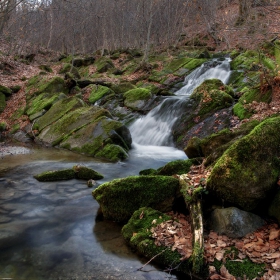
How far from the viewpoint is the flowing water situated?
4.14m

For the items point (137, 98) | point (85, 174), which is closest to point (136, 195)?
point (85, 174)

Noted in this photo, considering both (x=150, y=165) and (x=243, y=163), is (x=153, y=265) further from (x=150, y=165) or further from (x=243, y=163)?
(x=150, y=165)

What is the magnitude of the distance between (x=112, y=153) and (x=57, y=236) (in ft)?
18.6

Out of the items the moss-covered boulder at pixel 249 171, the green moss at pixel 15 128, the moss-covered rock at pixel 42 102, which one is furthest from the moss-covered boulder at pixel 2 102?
the moss-covered boulder at pixel 249 171

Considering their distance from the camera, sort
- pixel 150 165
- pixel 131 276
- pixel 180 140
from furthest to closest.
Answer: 1. pixel 180 140
2. pixel 150 165
3. pixel 131 276

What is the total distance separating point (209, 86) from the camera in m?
12.8

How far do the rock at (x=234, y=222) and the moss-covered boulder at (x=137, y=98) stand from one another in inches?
441

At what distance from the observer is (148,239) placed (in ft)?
14.7

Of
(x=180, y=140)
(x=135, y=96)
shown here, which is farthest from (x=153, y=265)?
(x=135, y=96)

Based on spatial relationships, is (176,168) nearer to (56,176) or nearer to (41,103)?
(56,176)

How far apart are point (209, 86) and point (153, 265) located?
1000 centimetres

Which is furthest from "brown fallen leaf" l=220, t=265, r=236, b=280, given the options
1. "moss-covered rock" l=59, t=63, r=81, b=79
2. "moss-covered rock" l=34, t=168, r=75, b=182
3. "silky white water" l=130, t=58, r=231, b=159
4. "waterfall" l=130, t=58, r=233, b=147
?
"moss-covered rock" l=59, t=63, r=81, b=79

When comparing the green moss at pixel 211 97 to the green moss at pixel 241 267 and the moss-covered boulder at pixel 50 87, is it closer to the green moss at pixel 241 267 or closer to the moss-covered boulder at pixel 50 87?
the green moss at pixel 241 267

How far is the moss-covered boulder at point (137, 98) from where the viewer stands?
51.1 feet
